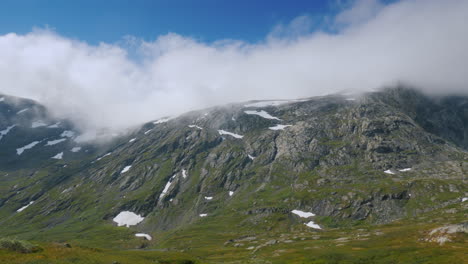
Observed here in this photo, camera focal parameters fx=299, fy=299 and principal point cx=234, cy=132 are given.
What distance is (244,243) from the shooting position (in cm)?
17975

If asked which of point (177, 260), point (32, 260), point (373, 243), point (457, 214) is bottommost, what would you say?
point (457, 214)

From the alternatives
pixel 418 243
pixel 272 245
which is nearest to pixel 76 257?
pixel 418 243

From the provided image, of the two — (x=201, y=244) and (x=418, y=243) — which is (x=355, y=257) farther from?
(x=201, y=244)

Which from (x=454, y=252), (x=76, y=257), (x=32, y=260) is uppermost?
(x=32, y=260)

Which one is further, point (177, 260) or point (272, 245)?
point (272, 245)

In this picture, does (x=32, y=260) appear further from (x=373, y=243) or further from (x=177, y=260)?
(x=373, y=243)

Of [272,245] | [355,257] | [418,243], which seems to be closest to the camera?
[355,257]

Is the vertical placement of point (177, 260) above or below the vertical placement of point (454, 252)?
above

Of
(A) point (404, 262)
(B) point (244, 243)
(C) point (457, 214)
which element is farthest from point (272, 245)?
(C) point (457, 214)

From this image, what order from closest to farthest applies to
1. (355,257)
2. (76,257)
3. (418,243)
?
(76,257)
(355,257)
(418,243)

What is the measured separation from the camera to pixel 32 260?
117 feet

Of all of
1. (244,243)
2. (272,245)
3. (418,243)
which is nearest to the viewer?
(418,243)

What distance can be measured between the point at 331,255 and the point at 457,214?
134 m

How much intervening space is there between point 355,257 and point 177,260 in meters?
64.8
